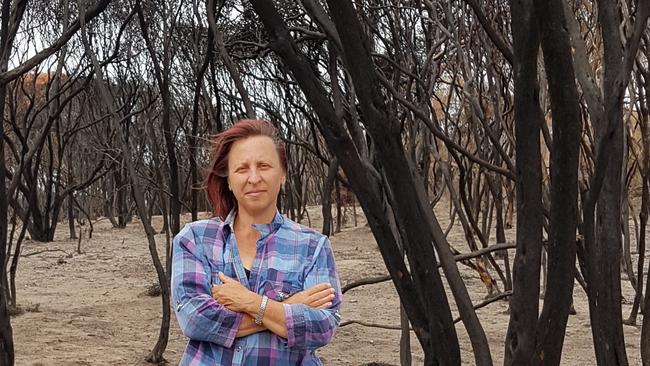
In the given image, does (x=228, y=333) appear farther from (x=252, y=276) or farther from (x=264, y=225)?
(x=264, y=225)

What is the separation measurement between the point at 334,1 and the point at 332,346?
11.0 feet

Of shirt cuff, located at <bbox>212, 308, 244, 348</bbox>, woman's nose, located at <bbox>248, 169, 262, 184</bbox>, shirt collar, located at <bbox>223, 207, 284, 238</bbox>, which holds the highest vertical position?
woman's nose, located at <bbox>248, 169, 262, 184</bbox>

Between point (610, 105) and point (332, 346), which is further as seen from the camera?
point (332, 346)

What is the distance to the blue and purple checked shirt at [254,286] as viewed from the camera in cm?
149

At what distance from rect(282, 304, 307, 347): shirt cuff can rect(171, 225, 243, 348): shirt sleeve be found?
89mm

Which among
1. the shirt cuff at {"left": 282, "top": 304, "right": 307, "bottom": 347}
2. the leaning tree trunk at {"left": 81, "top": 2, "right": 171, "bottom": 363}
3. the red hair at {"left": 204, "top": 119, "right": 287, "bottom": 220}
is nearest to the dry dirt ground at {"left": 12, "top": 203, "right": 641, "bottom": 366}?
the leaning tree trunk at {"left": 81, "top": 2, "right": 171, "bottom": 363}

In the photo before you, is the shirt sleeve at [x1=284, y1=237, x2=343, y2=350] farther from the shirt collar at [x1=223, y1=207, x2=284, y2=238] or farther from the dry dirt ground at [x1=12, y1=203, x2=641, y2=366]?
the dry dirt ground at [x1=12, y1=203, x2=641, y2=366]

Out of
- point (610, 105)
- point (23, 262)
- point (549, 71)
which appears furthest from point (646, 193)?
point (23, 262)

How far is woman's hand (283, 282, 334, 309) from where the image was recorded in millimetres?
1508

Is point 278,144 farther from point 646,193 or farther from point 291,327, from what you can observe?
point 646,193

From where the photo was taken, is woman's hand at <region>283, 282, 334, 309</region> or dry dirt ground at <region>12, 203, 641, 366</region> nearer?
woman's hand at <region>283, 282, 334, 309</region>

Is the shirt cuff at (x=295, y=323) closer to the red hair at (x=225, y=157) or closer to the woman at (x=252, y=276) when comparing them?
the woman at (x=252, y=276)

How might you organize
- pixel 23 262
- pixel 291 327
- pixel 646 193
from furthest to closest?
pixel 23 262 < pixel 646 193 < pixel 291 327

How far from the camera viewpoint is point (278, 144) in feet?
5.51
